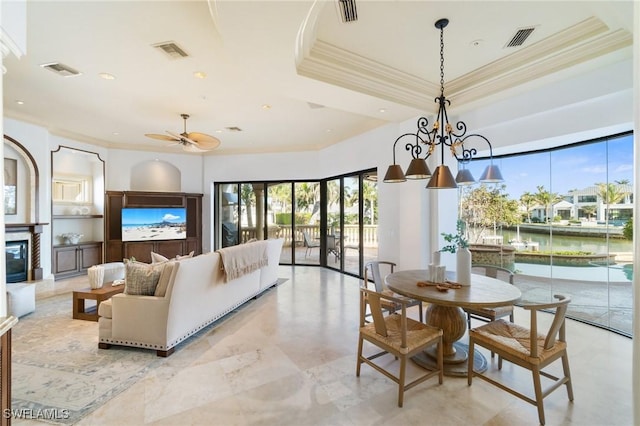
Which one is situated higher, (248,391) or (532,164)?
(532,164)

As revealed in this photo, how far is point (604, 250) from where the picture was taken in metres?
3.88

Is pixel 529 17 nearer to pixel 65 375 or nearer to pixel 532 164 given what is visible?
pixel 532 164

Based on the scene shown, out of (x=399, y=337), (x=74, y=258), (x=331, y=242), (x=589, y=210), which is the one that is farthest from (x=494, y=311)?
(x=74, y=258)

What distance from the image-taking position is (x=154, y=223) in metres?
7.47

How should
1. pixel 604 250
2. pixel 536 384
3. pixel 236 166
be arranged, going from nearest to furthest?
1. pixel 536 384
2. pixel 604 250
3. pixel 236 166

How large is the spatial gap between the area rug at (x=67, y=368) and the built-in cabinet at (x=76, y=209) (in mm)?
3022

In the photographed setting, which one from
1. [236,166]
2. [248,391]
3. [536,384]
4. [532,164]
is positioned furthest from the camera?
[236,166]

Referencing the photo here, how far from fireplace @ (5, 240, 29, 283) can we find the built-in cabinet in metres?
0.66

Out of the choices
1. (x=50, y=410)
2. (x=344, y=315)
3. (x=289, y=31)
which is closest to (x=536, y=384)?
(x=344, y=315)

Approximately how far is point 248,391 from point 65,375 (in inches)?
67.1

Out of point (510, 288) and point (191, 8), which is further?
point (510, 288)

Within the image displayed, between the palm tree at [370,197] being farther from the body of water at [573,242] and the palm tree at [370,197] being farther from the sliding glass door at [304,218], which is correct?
the body of water at [573,242]

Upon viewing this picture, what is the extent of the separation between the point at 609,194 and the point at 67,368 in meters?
6.35

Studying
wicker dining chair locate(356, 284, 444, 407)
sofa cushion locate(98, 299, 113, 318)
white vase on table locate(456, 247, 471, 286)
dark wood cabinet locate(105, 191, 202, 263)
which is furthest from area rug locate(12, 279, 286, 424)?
dark wood cabinet locate(105, 191, 202, 263)
